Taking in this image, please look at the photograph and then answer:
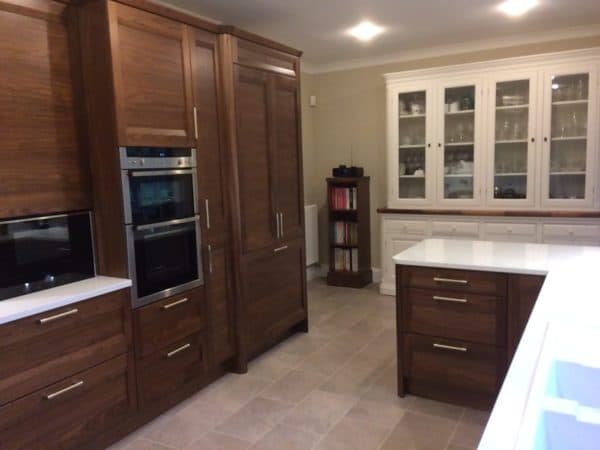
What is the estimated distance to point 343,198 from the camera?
16.5 ft

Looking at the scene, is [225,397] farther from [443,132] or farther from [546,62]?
[546,62]

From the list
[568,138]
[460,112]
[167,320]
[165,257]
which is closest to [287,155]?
[165,257]

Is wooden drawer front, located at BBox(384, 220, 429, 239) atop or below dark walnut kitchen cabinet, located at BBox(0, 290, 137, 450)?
atop

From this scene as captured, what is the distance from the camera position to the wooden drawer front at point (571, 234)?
3.88 metres

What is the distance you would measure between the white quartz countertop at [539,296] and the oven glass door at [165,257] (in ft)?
3.88

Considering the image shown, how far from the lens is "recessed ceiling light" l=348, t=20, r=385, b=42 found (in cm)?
377

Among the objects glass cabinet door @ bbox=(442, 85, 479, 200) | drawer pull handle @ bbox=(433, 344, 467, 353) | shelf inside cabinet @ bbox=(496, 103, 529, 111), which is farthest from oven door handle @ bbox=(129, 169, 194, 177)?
shelf inside cabinet @ bbox=(496, 103, 529, 111)

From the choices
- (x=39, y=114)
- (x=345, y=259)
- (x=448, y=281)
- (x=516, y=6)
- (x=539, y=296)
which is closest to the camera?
(x=539, y=296)

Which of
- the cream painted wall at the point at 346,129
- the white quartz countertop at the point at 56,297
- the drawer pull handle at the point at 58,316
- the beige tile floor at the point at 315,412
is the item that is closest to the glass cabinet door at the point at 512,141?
the cream painted wall at the point at 346,129

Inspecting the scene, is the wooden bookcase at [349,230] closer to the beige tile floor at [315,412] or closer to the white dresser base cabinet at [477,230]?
the white dresser base cabinet at [477,230]

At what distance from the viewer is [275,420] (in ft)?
8.37

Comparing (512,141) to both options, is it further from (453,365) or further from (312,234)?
(453,365)

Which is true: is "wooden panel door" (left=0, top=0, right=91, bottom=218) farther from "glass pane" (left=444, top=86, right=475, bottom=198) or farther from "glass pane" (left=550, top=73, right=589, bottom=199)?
"glass pane" (left=550, top=73, right=589, bottom=199)

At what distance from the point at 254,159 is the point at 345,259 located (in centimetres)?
227
